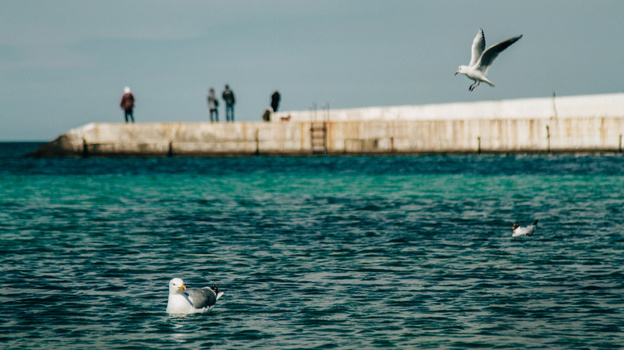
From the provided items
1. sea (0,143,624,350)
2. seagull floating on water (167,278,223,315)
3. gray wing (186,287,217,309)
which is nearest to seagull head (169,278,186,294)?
Result: seagull floating on water (167,278,223,315)

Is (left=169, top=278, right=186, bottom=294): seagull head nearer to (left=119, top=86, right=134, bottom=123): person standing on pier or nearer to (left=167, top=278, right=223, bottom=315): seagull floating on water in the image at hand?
(left=167, top=278, right=223, bottom=315): seagull floating on water

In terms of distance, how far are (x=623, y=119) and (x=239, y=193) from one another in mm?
28505

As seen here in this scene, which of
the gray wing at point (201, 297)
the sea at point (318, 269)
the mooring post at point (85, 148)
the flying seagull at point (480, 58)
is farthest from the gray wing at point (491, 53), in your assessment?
the mooring post at point (85, 148)

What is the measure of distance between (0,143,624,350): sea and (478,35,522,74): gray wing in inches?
125

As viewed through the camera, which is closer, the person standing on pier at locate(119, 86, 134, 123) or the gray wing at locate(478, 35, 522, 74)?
the gray wing at locate(478, 35, 522, 74)

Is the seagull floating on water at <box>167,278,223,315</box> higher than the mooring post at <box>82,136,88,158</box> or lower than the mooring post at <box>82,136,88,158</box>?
lower

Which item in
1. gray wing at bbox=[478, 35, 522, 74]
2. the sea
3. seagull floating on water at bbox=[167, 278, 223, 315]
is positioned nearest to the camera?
the sea

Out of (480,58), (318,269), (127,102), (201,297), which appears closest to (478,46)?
(480,58)

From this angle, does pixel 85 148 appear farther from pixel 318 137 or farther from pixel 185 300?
pixel 185 300

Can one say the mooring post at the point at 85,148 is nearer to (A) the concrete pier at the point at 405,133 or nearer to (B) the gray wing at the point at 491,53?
(A) the concrete pier at the point at 405,133

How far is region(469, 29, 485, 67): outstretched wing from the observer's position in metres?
16.8

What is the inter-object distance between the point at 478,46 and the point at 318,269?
5.73 m

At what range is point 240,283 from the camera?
1256cm

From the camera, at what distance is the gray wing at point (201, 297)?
34.4 ft
